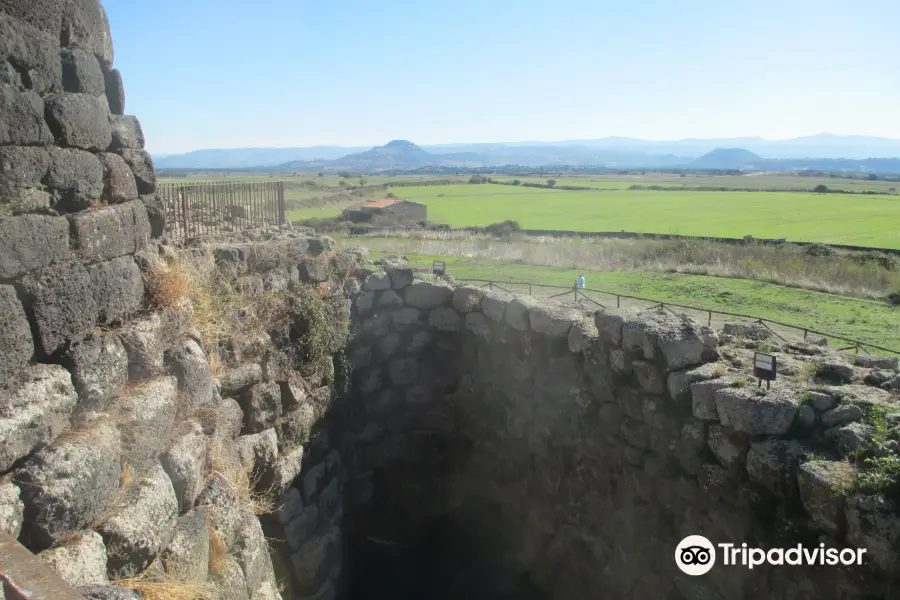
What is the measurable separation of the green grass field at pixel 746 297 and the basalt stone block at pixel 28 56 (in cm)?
1117

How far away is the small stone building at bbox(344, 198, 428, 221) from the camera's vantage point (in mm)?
43188

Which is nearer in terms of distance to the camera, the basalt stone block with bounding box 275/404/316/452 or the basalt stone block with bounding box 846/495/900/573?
the basalt stone block with bounding box 846/495/900/573

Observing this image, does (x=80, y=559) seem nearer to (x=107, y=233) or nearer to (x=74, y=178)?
(x=107, y=233)

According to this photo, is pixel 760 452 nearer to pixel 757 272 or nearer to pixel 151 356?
pixel 151 356

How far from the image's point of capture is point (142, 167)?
664cm

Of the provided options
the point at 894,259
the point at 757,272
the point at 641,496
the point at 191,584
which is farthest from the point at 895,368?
the point at 894,259

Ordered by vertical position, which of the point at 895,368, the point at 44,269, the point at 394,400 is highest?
the point at 44,269

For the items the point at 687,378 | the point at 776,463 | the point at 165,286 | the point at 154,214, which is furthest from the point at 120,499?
the point at 687,378

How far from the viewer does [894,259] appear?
23.4 metres

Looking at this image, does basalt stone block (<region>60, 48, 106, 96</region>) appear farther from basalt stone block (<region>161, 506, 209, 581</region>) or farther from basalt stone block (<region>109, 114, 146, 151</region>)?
basalt stone block (<region>161, 506, 209, 581</region>)

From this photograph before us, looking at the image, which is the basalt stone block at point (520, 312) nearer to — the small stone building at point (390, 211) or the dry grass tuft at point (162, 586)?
the dry grass tuft at point (162, 586)

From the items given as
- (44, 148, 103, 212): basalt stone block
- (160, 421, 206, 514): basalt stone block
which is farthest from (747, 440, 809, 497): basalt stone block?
(44, 148, 103, 212): basalt stone block

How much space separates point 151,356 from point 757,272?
16.6 meters

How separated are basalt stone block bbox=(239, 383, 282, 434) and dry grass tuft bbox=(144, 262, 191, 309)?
2609mm
